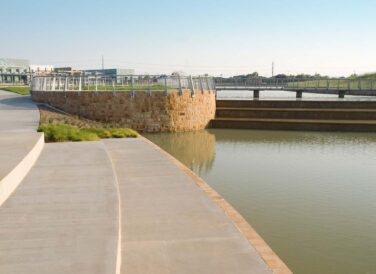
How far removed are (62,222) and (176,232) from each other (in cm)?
165

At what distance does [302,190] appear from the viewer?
10312mm

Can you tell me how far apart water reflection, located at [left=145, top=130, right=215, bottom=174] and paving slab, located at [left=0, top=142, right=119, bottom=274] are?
570cm

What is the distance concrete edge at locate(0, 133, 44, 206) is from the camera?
6226mm

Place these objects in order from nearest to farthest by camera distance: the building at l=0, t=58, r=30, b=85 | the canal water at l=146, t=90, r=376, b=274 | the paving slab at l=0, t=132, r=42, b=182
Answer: the canal water at l=146, t=90, r=376, b=274
the paving slab at l=0, t=132, r=42, b=182
the building at l=0, t=58, r=30, b=85

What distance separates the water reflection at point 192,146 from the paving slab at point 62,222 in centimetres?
570

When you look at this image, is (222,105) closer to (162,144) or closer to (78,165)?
(162,144)

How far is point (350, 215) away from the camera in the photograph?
8.36 metres

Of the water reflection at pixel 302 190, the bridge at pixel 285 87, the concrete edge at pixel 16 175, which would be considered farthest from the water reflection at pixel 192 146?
the bridge at pixel 285 87

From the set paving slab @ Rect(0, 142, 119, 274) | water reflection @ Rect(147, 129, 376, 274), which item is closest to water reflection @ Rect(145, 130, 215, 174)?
water reflection @ Rect(147, 129, 376, 274)

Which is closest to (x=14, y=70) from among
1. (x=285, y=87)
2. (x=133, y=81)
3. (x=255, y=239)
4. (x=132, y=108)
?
(x=285, y=87)

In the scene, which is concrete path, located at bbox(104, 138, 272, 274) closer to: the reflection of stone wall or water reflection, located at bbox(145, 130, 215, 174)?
water reflection, located at bbox(145, 130, 215, 174)

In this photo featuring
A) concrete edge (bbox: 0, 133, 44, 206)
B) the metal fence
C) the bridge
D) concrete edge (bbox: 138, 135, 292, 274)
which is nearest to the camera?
concrete edge (bbox: 138, 135, 292, 274)

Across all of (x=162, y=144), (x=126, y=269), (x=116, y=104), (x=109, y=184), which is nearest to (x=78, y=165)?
(x=109, y=184)

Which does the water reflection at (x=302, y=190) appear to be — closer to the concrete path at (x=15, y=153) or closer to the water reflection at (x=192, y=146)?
the water reflection at (x=192, y=146)
